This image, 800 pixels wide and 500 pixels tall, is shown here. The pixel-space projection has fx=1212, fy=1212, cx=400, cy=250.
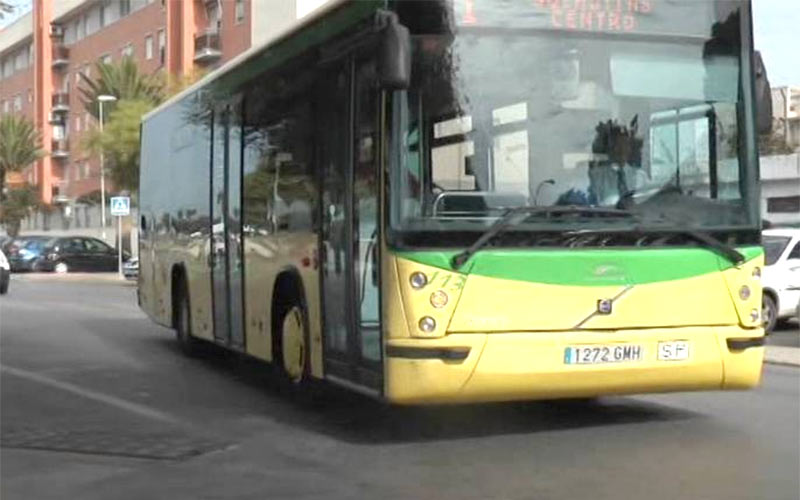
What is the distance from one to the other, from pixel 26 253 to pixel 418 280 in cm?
4189

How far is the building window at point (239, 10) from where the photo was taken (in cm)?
5869

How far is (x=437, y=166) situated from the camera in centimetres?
777

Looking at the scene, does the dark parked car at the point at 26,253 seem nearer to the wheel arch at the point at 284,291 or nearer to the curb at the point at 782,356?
the curb at the point at 782,356

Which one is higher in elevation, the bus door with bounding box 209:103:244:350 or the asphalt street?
the bus door with bounding box 209:103:244:350

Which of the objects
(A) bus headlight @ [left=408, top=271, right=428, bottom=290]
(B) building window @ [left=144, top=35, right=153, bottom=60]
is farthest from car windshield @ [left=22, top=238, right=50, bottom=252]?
(A) bus headlight @ [left=408, top=271, right=428, bottom=290]

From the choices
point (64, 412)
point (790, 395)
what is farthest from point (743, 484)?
point (64, 412)

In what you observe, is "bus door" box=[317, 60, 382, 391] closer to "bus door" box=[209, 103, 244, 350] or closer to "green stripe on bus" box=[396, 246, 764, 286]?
"green stripe on bus" box=[396, 246, 764, 286]

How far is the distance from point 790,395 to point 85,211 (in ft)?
232

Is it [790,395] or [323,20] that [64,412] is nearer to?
[323,20]

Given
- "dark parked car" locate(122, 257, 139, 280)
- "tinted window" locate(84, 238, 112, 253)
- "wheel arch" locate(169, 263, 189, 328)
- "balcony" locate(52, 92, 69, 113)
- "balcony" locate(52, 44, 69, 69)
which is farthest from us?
"balcony" locate(52, 44, 69, 69)

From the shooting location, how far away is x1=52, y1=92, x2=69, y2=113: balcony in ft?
274

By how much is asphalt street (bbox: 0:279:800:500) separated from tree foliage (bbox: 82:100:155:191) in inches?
1407

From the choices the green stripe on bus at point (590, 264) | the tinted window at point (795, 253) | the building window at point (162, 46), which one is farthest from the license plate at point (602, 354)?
the building window at point (162, 46)

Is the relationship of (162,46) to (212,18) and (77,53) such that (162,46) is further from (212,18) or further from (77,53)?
(77,53)
